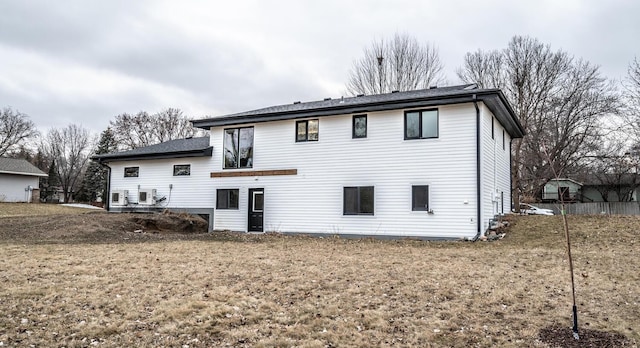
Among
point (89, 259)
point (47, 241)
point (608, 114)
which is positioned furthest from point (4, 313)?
point (608, 114)

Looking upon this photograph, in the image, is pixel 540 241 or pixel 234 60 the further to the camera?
pixel 234 60

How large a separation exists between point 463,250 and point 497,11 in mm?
9917

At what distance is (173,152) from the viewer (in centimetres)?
1791

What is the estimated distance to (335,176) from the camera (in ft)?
48.7

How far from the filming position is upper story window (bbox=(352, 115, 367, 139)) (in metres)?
14.7

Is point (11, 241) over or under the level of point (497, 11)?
under

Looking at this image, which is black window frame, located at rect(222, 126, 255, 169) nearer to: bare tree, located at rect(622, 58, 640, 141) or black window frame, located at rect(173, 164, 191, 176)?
black window frame, located at rect(173, 164, 191, 176)

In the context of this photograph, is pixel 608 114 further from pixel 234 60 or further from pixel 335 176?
pixel 234 60

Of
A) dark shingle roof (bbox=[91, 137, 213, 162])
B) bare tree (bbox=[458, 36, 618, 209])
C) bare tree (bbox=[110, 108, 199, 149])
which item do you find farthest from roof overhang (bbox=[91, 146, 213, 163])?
bare tree (bbox=[110, 108, 199, 149])

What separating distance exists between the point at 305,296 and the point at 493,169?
11648 millimetres

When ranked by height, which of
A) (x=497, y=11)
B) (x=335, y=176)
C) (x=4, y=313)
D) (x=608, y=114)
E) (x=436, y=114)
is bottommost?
(x=4, y=313)

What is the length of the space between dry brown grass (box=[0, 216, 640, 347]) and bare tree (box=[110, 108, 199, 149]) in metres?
32.9

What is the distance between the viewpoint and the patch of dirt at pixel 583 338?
4.00m

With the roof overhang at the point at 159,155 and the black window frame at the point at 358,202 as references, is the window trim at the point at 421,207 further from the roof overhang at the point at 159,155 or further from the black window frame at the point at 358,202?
the roof overhang at the point at 159,155
